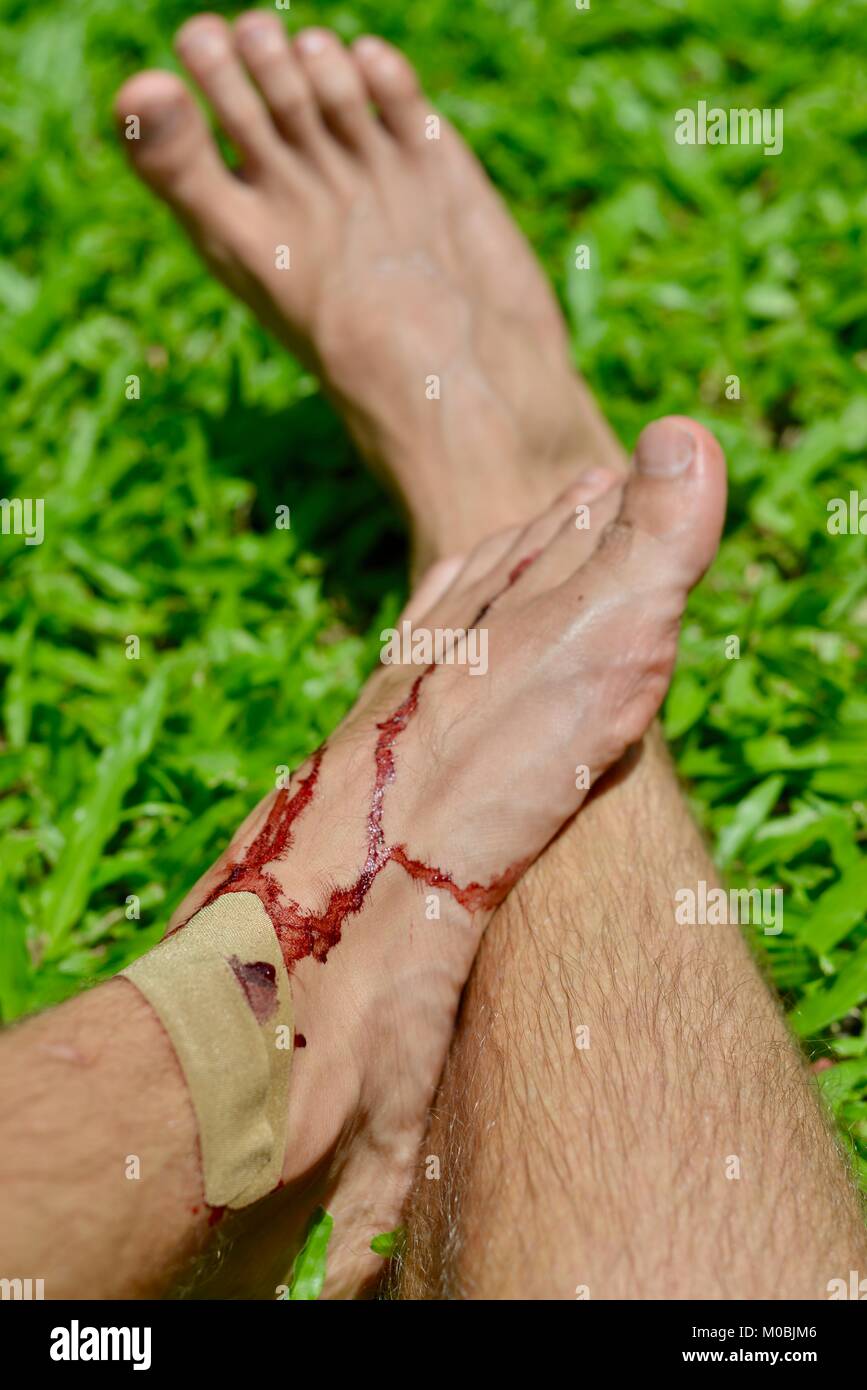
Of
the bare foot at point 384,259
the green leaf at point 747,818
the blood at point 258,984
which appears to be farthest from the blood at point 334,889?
the bare foot at point 384,259

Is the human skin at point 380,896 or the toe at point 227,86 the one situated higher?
the toe at point 227,86

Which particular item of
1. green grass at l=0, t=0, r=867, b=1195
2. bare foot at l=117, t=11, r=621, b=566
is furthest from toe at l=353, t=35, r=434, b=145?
green grass at l=0, t=0, r=867, b=1195

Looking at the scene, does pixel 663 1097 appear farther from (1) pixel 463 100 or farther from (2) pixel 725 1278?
(1) pixel 463 100

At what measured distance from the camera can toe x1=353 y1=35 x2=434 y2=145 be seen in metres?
2.67

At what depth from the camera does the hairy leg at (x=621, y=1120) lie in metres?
1.33

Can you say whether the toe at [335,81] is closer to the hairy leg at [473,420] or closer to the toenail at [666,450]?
the hairy leg at [473,420]

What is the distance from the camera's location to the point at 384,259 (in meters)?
2.64

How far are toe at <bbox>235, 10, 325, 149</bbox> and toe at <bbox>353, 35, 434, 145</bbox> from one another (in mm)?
136

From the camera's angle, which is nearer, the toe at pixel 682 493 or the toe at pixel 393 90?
the toe at pixel 682 493

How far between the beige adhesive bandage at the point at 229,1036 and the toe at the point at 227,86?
1.88 metres

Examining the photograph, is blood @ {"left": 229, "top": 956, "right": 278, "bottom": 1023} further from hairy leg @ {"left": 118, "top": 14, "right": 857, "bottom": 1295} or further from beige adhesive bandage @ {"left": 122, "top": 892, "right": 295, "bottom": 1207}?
hairy leg @ {"left": 118, "top": 14, "right": 857, "bottom": 1295}

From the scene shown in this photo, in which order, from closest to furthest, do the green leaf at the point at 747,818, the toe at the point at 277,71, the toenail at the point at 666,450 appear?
the toenail at the point at 666,450
the green leaf at the point at 747,818
the toe at the point at 277,71

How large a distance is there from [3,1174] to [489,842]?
84 centimetres

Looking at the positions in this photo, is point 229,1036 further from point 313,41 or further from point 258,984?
point 313,41
